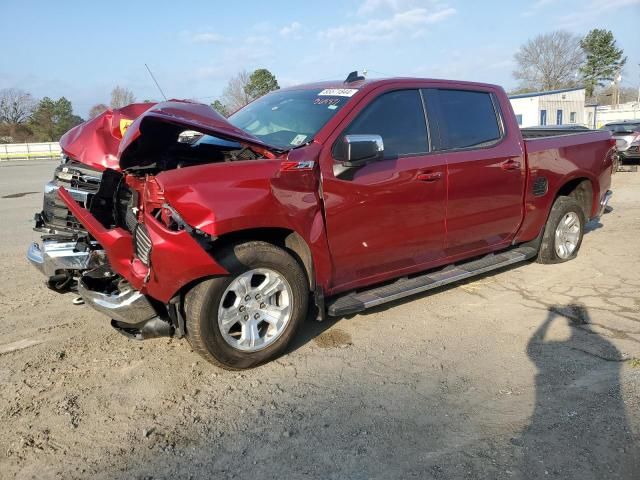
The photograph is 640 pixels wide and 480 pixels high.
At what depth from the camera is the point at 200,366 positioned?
366cm

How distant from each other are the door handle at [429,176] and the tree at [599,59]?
2937 inches

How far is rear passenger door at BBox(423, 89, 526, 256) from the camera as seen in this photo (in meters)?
4.48

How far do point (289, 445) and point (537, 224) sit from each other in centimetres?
391

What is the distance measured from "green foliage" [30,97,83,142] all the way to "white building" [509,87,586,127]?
42256mm

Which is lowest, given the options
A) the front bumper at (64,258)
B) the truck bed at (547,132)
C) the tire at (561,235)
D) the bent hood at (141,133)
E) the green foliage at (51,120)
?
the tire at (561,235)

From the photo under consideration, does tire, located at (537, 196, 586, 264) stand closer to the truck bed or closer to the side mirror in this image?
the truck bed

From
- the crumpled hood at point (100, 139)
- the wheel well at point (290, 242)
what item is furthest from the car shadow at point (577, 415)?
the crumpled hood at point (100, 139)

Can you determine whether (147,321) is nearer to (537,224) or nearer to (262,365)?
(262,365)

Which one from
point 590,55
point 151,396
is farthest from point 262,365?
point 590,55

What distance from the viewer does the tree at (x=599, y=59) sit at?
66.6m

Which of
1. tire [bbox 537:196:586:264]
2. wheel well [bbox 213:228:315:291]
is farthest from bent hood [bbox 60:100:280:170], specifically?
tire [bbox 537:196:586:264]

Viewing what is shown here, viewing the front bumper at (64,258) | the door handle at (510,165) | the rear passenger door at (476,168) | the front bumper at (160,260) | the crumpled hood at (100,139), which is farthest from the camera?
the door handle at (510,165)

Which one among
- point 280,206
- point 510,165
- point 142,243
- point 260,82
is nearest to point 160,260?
point 142,243

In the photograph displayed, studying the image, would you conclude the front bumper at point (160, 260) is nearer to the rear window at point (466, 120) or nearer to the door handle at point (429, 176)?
the door handle at point (429, 176)
